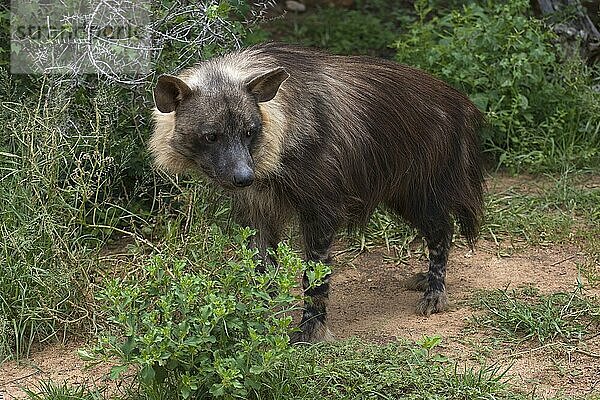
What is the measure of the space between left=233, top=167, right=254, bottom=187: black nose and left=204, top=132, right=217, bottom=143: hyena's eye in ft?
0.72

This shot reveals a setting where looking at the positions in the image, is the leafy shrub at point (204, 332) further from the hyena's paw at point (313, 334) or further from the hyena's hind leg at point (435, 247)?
the hyena's hind leg at point (435, 247)

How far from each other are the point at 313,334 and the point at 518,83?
3278mm

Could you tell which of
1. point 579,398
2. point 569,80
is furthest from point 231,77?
point 569,80

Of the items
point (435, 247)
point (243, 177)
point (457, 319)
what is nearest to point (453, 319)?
point (457, 319)

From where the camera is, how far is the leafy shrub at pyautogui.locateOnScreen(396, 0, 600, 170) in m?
7.41

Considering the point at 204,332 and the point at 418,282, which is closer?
the point at 204,332

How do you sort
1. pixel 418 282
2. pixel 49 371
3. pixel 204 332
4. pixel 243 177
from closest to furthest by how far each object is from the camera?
pixel 204 332
pixel 243 177
pixel 49 371
pixel 418 282

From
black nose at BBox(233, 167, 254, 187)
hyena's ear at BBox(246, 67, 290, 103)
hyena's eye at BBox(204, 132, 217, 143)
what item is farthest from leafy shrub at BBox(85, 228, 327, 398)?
hyena's ear at BBox(246, 67, 290, 103)

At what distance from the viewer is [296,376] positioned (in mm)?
4387

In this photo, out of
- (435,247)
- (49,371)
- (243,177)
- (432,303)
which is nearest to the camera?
(243,177)

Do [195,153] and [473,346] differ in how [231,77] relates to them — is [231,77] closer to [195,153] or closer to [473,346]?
[195,153]

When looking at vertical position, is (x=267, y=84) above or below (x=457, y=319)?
above

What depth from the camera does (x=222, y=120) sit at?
4.65 metres

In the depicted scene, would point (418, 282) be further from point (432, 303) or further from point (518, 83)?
point (518, 83)
